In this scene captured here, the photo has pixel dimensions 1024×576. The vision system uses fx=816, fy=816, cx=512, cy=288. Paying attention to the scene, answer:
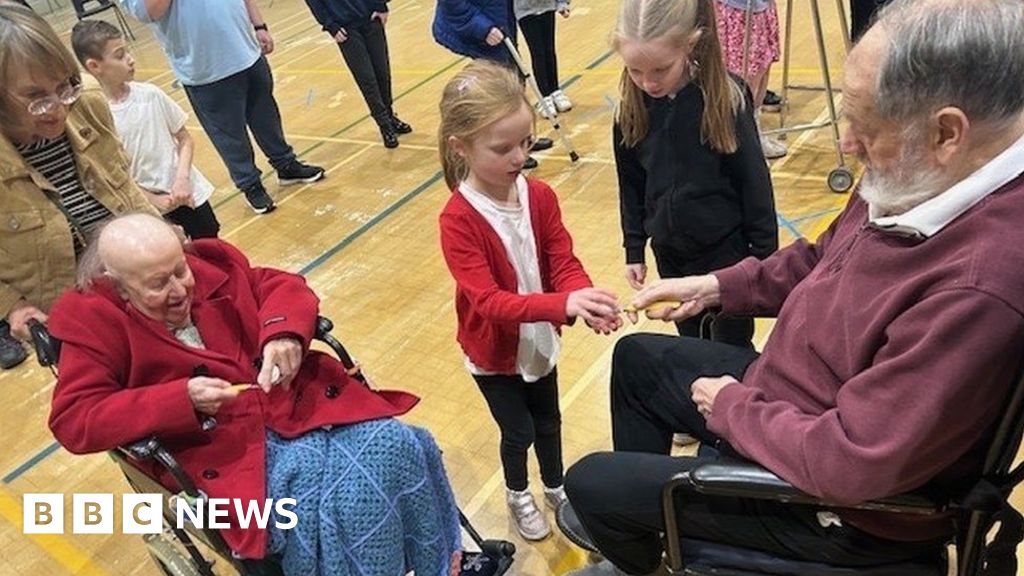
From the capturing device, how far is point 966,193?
1106 mm

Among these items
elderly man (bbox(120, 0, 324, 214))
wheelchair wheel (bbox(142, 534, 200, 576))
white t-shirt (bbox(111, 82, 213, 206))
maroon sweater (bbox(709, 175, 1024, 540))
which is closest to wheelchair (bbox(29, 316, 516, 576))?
wheelchair wheel (bbox(142, 534, 200, 576))

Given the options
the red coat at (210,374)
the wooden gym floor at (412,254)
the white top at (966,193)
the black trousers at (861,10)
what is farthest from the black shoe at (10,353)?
the black trousers at (861,10)

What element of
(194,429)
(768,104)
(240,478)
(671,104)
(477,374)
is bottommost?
(768,104)

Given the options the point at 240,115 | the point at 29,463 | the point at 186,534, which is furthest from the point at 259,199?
the point at 186,534

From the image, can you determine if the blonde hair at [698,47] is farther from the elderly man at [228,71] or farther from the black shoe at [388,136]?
the black shoe at [388,136]

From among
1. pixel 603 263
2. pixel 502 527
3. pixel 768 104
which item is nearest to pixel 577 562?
pixel 502 527

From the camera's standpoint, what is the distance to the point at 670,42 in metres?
1.78

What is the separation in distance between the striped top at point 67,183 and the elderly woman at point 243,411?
428 millimetres

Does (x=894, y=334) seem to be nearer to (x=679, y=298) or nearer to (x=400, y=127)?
(x=679, y=298)

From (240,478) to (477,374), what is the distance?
1.89 ft

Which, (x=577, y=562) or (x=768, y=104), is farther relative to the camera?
(x=768, y=104)

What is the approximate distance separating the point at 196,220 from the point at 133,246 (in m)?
1.64

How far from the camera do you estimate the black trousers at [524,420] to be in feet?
6.36

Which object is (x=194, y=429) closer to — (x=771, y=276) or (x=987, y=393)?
(x=771, y=276)
